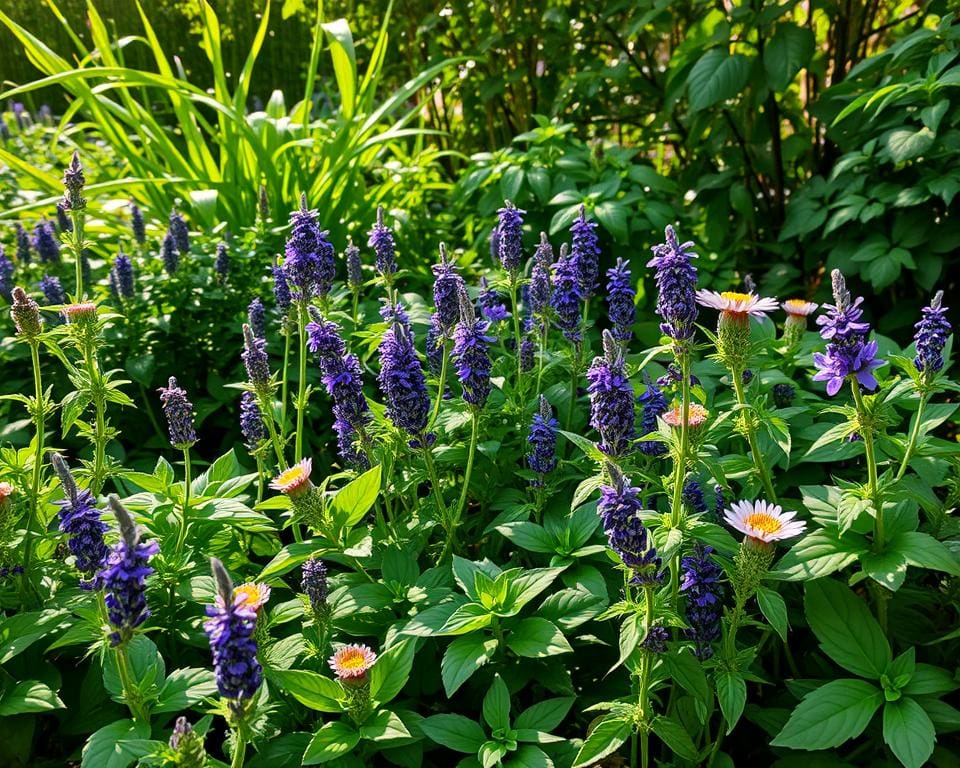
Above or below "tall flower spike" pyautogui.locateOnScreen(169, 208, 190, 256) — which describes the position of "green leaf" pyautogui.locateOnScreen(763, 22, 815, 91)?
above

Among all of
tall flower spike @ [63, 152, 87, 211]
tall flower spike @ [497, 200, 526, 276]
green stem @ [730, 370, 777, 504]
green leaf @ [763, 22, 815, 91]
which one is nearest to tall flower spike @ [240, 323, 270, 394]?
tall flower spike @ [63, 152, 87, 211]

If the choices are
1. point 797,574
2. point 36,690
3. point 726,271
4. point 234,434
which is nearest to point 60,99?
point 234,434

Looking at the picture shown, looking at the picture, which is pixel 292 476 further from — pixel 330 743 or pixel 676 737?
pixel 676 737

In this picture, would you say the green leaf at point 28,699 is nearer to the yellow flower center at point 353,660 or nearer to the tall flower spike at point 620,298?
the yellow flower center at point 353,660

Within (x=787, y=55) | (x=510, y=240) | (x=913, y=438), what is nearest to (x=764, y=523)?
(x=913, y=438)

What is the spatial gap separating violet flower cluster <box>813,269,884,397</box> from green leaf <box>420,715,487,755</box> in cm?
104

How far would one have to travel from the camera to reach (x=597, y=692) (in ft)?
6.69

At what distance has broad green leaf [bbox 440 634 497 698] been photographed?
174 centimetres

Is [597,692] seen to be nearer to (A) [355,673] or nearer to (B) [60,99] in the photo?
(A) [355,673]

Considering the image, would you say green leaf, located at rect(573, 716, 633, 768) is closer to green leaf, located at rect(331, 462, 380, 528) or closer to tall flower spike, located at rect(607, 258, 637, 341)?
green leaf, located at rect(331, 462, 380, 528)

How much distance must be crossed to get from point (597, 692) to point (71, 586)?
1452mm

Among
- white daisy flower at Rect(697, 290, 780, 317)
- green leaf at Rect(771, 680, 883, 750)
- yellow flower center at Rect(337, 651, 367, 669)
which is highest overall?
white daisy flower at Rect(697, 290, 780, 317)

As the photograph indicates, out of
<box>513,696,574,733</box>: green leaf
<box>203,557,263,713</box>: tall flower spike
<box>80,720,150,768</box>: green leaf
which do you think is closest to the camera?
<box>203,557,263,713</box>: tall flower spike

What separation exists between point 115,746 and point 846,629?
5.31ft
